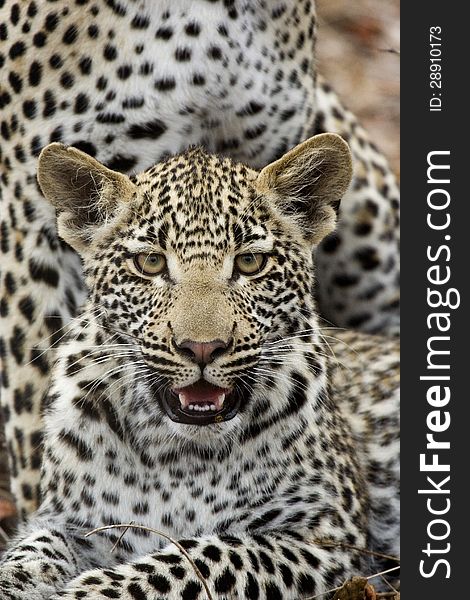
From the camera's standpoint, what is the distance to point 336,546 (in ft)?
20.0

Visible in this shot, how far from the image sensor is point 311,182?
6199 mm

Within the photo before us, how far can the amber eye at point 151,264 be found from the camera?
5758 millimetres

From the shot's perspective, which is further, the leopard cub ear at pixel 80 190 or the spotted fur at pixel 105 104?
the spotted fur at pixel 105 104

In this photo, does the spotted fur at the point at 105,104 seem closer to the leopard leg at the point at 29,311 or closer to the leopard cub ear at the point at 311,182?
the leopard leg at the point at 29,311

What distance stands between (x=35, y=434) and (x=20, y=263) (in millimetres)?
841

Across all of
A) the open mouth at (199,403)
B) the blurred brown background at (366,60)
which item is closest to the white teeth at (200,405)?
the open mouth at (199,403)

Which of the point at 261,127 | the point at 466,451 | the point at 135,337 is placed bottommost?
the point at 466,451

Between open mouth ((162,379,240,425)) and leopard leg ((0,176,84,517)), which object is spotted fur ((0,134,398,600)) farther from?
leopard leg ((0,176,84,517))

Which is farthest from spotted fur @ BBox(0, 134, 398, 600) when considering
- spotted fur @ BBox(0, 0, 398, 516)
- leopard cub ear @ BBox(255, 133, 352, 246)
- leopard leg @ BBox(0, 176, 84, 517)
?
leopard leg @ BBox(0, 176, 84, 517)

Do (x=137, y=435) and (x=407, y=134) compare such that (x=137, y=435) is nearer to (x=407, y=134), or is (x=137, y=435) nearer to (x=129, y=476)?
(x=129, y=476)

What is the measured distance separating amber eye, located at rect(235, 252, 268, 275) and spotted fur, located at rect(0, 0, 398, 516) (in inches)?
53.3

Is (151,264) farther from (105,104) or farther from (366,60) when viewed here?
(366,60)

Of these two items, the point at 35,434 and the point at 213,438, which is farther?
the point at 35,434

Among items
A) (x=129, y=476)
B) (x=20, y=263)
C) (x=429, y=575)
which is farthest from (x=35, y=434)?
(x=429, y=575)
